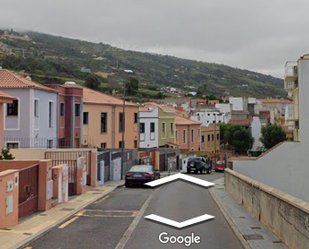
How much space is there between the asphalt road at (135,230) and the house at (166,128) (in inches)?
1479

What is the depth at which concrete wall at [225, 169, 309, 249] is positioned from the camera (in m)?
8.78

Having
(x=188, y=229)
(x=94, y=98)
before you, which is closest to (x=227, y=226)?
(x=188, y=229)

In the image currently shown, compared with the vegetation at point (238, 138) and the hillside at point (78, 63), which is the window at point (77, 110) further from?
the vegetation at point (238, 138)

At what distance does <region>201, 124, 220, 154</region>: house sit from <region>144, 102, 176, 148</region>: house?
43.4 feet

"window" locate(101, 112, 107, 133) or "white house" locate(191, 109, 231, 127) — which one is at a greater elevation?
"white house" locate(191, 109, 231, 127)

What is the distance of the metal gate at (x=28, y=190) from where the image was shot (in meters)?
13.6

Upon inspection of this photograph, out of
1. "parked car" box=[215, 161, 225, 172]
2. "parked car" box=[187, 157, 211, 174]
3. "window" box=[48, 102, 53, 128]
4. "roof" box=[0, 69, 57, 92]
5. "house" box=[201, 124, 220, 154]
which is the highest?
"roof" box=[0, 69, 57, 92]

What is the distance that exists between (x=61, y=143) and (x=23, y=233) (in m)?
25.3

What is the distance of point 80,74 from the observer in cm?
10956

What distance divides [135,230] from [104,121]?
107 feet

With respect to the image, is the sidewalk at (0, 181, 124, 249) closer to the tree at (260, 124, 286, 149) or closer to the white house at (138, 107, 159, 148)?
the white house at (138, 107, 159, 148)

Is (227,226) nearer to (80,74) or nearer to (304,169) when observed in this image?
(304,169)

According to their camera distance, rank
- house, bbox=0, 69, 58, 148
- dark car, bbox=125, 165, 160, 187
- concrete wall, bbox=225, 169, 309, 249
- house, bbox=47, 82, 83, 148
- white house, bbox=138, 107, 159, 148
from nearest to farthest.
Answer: concrete wall, bbox=225, 169, 309, 249 < dark car, bbox=125, 165, 160, 187 < house, bbox=0, 69, 58, 148 < house, bbox=47, 82, 83, 148 < white house, bbox=138, 107, 159, 148
